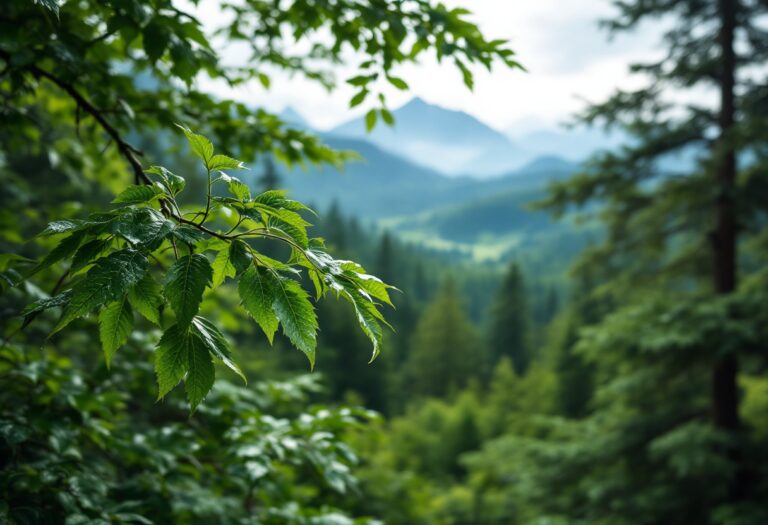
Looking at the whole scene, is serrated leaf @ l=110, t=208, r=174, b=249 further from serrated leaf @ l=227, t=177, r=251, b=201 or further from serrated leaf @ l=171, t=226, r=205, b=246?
serrated leaf @ l=227, t=177, r=251, b=201

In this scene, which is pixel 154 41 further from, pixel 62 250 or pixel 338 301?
pixel 338 301

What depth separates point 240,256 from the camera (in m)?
1.06

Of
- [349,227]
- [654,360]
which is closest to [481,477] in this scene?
[654,360]

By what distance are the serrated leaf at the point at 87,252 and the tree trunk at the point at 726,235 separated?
810 cm

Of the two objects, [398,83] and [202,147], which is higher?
[398,83]

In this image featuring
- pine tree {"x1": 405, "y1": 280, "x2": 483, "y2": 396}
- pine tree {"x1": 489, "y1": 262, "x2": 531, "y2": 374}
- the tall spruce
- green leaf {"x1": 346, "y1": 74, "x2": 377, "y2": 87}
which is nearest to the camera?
green leaf {"x1": 346, "y1": 74, "x2": 377, "y2": 87}


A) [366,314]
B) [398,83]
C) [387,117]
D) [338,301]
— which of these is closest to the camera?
[366,314]

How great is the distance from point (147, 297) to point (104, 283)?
0.14 m

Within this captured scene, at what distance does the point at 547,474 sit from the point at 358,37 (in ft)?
26.2

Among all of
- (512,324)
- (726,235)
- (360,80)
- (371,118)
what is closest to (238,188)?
(360,80)

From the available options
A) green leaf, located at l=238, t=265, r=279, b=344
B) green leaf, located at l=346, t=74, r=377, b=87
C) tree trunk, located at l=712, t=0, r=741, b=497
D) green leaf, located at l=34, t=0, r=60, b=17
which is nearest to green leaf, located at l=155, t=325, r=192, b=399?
green leaf, located at l=238, t=265, r=279, b=344

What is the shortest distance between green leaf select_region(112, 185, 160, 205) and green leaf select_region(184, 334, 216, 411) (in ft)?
0.98

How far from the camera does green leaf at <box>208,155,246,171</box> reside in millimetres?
1104

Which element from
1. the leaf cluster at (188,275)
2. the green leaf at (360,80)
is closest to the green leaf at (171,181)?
the leaf cluster at (188,275)
